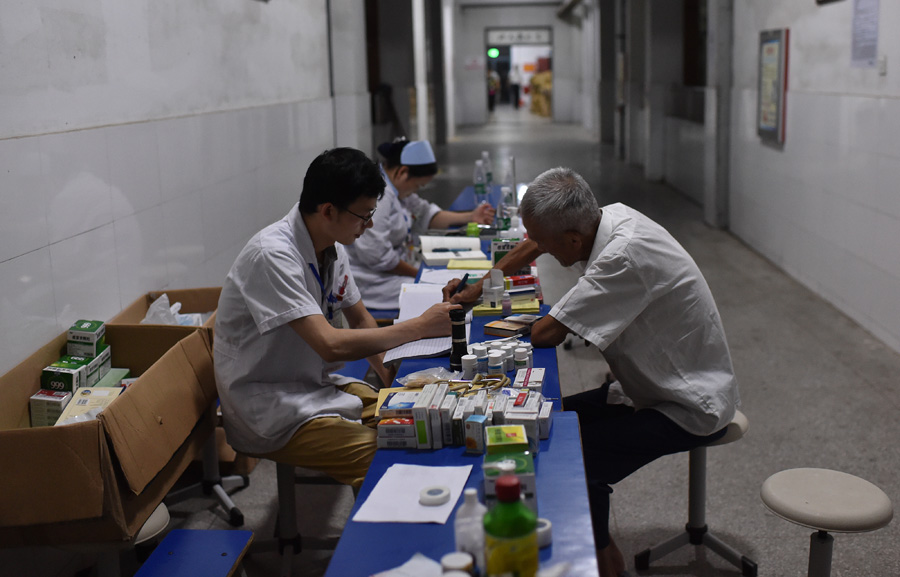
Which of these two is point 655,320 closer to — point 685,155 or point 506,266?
point 506,266

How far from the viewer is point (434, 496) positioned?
1.85m

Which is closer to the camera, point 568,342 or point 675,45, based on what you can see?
point 568,342

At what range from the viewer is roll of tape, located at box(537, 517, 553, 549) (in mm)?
1647

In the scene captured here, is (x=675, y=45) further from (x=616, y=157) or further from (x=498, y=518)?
(x=498, y=518)

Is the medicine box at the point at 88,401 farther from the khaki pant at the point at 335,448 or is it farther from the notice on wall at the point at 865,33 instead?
the notice on wall at the point at 865,33

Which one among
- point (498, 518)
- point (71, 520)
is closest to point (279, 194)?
point (71, 520)

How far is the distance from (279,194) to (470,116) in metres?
22.3

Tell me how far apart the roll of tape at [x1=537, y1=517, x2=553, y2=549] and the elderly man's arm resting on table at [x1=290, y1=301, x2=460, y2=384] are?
1.05m

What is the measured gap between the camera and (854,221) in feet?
18.7

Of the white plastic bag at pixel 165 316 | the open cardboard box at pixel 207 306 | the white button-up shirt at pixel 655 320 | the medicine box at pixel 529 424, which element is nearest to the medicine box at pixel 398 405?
the medicine box at pixel 529 424

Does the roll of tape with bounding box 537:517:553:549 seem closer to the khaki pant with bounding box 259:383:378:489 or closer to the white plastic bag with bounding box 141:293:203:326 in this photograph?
the khaki pant with bounding box 259:383:378:489

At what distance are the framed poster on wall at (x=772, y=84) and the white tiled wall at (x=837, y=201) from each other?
4.9 inches

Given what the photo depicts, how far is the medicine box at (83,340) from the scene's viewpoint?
116 inches

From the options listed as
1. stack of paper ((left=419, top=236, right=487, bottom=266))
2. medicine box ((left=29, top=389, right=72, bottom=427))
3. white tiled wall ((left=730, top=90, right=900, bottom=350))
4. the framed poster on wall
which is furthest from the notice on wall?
medicine box ((left=29, top=389, right=72, bottom=427))
